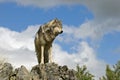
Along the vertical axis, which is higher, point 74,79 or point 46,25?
point 46,25

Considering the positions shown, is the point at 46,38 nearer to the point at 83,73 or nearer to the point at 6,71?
the point at 6,71

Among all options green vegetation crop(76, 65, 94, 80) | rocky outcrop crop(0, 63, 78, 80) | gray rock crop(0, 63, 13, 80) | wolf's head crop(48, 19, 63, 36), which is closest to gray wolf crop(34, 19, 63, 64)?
wolf's head crop(48, 19, 63, 36)

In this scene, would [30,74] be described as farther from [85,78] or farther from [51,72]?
[85,78]

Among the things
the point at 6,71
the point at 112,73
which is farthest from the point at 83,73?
the point at 6,71

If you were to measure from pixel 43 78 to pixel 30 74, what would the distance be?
33.8 inches

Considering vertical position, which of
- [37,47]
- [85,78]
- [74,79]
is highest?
[85,78]

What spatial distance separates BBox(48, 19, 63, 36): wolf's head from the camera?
72.5ft

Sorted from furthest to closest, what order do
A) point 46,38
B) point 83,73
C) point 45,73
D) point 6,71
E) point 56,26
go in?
point 83,73, point 6,71, point 46,38, point 45,73, point 56,26

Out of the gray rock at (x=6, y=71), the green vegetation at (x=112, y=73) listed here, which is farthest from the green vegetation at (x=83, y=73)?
the gray rock at (x=6, y=71)

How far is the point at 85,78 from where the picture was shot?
4162 cm

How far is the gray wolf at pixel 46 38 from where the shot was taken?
72.8 ft

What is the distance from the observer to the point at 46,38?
22.6m

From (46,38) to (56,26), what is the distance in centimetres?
99

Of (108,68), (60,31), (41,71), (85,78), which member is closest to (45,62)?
(41,71)
